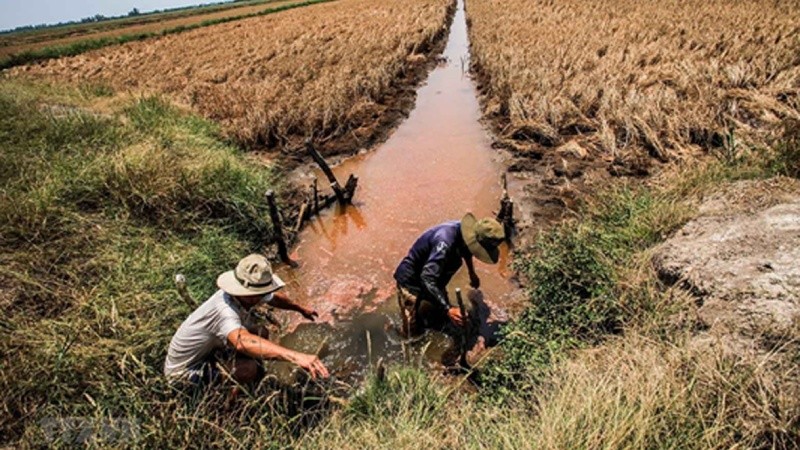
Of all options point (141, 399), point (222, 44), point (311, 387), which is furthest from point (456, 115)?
point (222, 44)

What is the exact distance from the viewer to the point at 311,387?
13.0 feet

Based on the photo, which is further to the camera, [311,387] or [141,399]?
[311,387]

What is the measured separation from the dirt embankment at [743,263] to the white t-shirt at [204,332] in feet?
11.0

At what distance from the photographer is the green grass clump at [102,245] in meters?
3.12

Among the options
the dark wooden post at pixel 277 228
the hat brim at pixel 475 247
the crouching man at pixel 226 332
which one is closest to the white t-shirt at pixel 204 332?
the crouching man at pixel 226 332

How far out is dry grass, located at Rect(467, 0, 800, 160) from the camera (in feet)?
24.5

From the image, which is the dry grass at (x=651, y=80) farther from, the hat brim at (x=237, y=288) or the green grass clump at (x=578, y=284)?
the hat brim at (x=237, y=288)

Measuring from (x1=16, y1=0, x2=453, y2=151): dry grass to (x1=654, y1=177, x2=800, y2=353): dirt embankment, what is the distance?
744 centimetres

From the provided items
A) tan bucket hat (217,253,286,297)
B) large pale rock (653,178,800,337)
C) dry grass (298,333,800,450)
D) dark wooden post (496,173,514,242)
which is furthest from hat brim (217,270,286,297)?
dark wooden post (496,173,514,242)

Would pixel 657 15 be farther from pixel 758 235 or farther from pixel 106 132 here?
pixel 106 132

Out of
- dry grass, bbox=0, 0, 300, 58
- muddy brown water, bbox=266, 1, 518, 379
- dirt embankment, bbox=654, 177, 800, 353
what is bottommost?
muddy brown water, bbox=266, 1, 518, 379

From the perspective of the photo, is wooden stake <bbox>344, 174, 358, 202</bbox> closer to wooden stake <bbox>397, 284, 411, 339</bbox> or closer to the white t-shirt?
wooden stake <bbox>397, 284, 411, 339</bbox>

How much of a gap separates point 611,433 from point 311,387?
2561 millimetres

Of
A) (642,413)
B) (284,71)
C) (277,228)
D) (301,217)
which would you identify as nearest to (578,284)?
(642,413)
